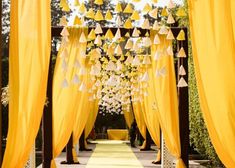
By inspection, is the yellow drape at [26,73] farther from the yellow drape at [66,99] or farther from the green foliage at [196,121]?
the green foliage at [196,121]

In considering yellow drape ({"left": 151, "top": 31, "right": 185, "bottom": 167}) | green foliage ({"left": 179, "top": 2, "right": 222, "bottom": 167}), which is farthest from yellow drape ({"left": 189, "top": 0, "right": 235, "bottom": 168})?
green foliage ({"left": 179, "top": 2, "right": 222, "bottom": 167})

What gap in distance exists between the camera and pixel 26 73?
12.9 ft

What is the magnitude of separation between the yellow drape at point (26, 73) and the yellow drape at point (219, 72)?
134cm

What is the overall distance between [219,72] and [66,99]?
428 cm

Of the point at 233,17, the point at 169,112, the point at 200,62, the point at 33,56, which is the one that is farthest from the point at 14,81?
the point at 169,112

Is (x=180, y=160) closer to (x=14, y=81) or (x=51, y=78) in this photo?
(x=51, y=78)

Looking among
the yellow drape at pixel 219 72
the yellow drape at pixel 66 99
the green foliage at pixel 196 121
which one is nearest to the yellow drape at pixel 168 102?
the yellow drape at pixel 66 99

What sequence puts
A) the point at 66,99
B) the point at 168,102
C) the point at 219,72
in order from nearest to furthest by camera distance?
the point at 219,72
the point at 168,102
the point at 66,99

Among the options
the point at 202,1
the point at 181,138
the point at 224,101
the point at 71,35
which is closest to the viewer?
the point at 224,101

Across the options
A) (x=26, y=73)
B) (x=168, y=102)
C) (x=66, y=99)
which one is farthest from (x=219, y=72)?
(x=66, y=99)

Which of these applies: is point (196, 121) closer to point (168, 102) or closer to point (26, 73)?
point (168, 102)

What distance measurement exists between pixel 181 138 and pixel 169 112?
32.8 inches

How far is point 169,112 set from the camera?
7492mm

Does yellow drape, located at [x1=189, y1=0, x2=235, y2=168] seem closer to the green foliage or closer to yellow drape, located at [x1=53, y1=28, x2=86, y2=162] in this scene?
yellow drape, located at [x1=53, y1=28, x2=86, y2=162]
